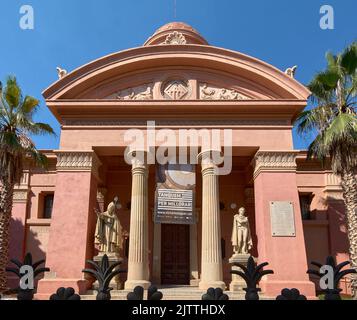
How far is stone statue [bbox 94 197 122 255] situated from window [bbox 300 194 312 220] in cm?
869

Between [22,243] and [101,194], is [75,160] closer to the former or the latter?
[101,194]

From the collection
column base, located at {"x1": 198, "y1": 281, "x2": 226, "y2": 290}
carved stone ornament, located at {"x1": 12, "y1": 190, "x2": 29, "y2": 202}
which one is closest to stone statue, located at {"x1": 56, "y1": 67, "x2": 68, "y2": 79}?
carved stone ornament, located at {"x1": 12, "y1": 190, "x2": 29, "y2": 202}

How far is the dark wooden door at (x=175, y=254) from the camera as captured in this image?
55.2 ft

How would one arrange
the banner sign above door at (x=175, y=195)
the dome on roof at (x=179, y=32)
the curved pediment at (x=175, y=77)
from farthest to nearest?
the dome on roof at (x=179, y=32) < the curved pediment at (x=175, y=77) < the banner sign above door at (x=175, y=195)

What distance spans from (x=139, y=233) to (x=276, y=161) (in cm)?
569

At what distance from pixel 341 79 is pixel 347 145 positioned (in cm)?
249

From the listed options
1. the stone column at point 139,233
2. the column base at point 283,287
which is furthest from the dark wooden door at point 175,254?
the column base at point 283,287

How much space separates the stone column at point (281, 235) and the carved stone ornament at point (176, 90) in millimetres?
3734

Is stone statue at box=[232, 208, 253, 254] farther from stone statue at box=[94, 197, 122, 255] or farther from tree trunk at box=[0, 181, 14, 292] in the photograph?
tree trunk at box=[0, 181, 14, 292]

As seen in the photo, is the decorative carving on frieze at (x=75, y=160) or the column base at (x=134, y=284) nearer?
the column base at (x=134, y=284)

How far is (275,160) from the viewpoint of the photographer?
15695mm

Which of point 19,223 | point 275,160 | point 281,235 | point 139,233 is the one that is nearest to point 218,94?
point 275,160

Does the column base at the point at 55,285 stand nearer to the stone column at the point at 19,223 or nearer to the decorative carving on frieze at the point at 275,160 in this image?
the stone column at the point at 19,223
